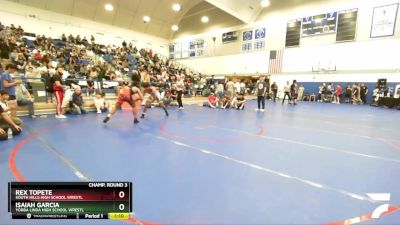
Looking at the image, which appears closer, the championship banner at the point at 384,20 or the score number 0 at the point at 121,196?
the score number 0 at the point at 121,196

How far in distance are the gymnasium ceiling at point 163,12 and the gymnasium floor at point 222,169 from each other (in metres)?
16.7

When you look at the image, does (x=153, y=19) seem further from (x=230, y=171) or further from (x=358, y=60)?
(x=230, y=171)

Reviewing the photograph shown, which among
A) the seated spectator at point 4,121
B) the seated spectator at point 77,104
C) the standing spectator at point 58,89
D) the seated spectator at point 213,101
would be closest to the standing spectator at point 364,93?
the seated spectator at point 213,101

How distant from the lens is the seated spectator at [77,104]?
830cm

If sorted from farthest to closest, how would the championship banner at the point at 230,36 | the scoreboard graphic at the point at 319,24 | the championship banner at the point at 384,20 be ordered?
the championship banner at the point at 230,36, the scoreboard graphic at the point at 319,24, the championship banner at the point at 384,20

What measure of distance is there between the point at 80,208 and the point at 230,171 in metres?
2.14

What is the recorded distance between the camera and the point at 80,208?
1671 mm

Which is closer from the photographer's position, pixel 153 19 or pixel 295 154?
pixel 295 154

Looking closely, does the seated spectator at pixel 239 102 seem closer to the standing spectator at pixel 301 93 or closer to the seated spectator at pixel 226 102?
the seated spectator at pixel 226 102

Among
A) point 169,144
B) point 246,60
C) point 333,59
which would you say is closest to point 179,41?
point 246,60

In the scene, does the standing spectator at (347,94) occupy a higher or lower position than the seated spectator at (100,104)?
higher

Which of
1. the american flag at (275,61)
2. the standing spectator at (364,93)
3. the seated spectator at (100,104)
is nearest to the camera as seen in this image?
the seated spectator at (100,104)

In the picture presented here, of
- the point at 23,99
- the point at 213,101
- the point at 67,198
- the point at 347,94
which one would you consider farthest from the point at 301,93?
the point at 67,198

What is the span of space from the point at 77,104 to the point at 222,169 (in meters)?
7.07
